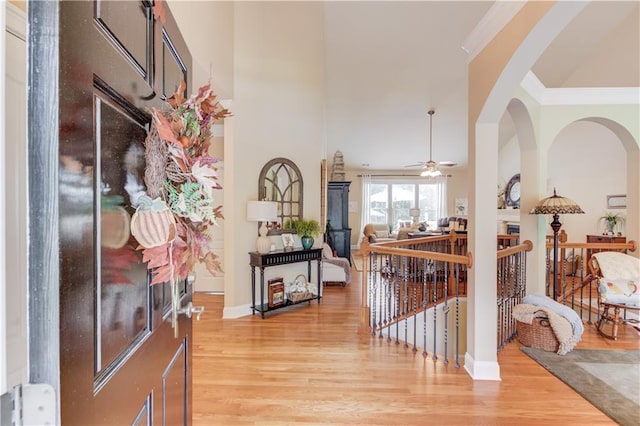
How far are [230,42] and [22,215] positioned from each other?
3.66 metres

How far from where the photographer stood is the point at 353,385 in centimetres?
218

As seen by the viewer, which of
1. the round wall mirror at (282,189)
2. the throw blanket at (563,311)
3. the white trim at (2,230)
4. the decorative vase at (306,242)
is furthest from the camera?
the decorative vase at (306,242)

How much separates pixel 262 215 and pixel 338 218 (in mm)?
3369

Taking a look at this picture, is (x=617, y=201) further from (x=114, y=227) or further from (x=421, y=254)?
(x=114, y=227)

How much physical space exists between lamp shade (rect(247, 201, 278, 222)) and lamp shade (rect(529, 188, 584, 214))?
2888 millimetres

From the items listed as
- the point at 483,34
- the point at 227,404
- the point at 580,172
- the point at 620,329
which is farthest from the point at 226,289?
the point at 580,172

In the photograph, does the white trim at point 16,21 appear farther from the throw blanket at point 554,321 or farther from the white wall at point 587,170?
the white wall at point 587,170

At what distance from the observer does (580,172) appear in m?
5.97

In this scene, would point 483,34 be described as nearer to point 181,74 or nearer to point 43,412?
point 181,74

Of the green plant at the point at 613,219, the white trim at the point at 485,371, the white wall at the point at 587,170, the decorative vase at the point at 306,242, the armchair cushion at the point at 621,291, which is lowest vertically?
the white trim at the point at 485,371

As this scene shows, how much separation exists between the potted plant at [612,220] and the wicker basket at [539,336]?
4.42 meters

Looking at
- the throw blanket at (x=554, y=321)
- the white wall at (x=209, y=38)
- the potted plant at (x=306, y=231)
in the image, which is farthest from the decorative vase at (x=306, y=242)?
the throw blanket at (x=554, y=321)

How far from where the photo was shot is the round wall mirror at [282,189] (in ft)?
12.4

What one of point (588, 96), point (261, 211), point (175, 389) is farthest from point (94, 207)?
point (588, 96)
